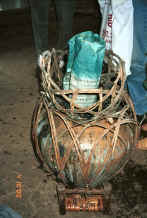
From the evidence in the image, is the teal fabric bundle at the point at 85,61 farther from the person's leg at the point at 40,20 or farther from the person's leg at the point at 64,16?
the person's leg at the point at 64,16

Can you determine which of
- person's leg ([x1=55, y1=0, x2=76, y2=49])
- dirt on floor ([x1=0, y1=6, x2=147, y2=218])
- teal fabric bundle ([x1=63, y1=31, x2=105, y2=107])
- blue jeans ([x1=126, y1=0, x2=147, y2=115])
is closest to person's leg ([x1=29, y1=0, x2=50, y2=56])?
person's leg ([x1=55, y1=0, x2=76, y2=49])

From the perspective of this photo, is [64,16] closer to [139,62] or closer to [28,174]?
[139,62]

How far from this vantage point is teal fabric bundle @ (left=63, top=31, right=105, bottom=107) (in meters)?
0.85

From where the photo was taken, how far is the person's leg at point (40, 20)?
222 centimetres

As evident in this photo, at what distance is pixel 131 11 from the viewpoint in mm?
1450

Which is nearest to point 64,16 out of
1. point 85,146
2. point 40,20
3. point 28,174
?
point 40,20

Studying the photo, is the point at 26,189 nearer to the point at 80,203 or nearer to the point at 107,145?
the point at 80,203

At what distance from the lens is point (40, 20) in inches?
92.2

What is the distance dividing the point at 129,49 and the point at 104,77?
18.2 inches

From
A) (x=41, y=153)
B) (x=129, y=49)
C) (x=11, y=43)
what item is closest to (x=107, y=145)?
(x=41, y=153)

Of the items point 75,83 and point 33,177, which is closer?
point 75,83

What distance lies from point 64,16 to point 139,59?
1.26 m
